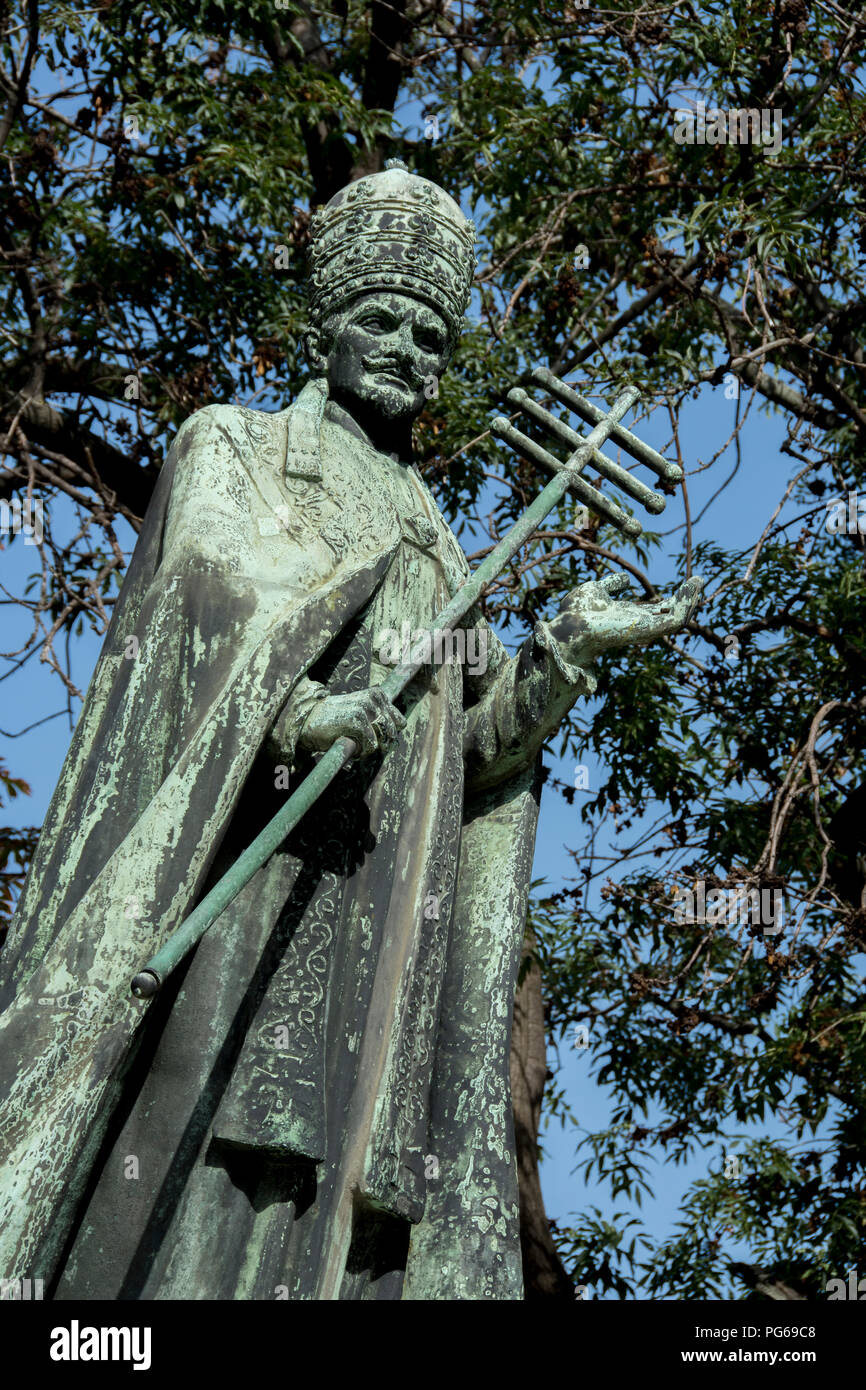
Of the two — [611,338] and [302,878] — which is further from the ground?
[611,338]

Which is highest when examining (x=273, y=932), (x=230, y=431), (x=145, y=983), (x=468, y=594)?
(x=230, y=431)

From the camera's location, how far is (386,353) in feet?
17.3

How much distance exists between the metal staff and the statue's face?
29 cm

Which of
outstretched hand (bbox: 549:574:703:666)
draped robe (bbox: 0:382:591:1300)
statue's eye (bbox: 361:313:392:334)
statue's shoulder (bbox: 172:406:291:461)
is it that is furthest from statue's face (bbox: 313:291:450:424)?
outstretched hand (bbox: 549:574:703:666)

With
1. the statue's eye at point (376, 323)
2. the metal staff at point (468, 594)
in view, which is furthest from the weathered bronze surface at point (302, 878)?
the metal staff at point (468, 594)

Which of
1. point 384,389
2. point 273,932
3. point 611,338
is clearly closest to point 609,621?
point 384,389

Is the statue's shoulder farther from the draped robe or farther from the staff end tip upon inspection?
the staff end tip

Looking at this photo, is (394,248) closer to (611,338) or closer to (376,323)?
(376,323)

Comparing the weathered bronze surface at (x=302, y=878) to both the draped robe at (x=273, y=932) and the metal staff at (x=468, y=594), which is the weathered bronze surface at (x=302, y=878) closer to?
the draped robe at (x=273, y=932)

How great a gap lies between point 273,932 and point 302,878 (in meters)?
0.16

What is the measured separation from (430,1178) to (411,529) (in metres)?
1.64

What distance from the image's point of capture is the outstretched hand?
494 cm

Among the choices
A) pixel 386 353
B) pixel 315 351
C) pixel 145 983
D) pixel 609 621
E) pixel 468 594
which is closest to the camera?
pixel 145 983

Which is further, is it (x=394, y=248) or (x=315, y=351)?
(x=315, y=351)
